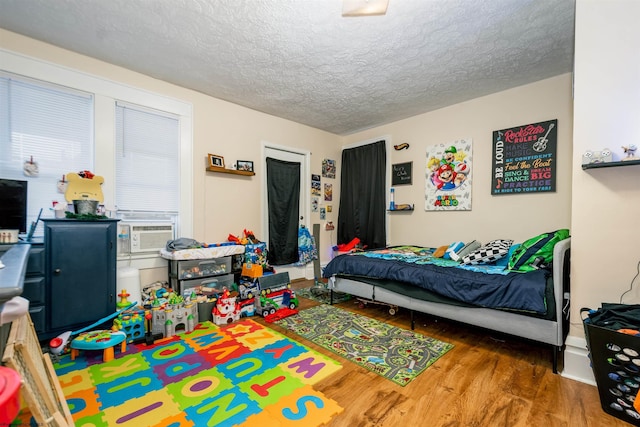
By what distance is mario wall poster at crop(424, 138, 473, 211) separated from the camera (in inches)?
143

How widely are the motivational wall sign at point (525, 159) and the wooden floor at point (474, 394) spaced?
1.81 meters

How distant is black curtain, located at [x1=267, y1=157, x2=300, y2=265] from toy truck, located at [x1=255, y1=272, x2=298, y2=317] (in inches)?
38.6

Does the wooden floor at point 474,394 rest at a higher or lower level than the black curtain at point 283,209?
lower

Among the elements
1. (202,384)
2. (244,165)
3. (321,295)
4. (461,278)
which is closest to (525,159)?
(461,278)

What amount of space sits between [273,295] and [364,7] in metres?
2.73

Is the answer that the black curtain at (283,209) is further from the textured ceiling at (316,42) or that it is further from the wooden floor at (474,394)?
the wooden floor at (474,394)

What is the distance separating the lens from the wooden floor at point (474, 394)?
1474 mm

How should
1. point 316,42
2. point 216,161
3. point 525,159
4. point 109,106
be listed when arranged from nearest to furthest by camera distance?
point 316,42 → point 109,106 → point 525,159 → point 216,161

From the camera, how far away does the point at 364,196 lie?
4.73 metres

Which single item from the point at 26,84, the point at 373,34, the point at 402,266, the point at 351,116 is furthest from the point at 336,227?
the point at 26,84

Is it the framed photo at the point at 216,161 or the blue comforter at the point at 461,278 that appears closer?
the blue comforter at the point at 461,278

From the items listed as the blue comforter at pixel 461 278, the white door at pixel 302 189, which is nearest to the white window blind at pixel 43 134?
the white door at pixel 302 189

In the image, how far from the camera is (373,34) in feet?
7.54

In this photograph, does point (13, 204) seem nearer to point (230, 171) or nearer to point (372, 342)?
point (230, 171)
